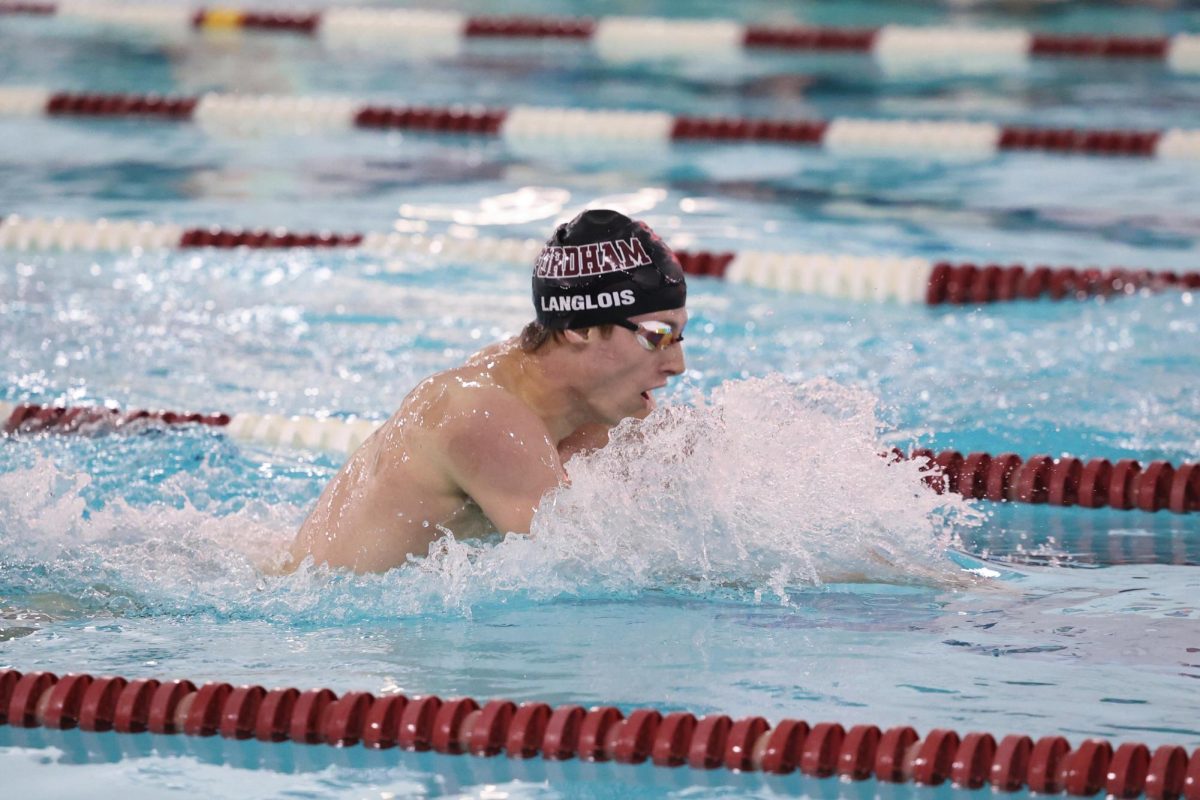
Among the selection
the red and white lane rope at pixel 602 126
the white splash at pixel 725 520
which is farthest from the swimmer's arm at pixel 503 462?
the red and white lane rope at pixel 602 126

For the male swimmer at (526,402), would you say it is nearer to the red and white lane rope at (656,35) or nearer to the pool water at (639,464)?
the pool water at (639,464)

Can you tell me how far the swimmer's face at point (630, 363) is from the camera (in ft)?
10.6

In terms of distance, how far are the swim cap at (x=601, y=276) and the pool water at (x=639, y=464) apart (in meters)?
0.30

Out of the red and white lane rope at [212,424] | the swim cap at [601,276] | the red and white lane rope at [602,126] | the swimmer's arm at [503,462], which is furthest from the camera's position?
the red and white lane rope at [602,126]

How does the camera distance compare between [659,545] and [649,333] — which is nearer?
[649,333]

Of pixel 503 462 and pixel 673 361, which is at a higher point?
pixel 673 361

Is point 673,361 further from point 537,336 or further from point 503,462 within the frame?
point 503,462

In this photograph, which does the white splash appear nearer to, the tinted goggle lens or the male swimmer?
the male swimmer

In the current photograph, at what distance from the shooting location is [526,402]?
10.6 ft

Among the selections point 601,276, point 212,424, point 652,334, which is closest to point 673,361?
point 652,334

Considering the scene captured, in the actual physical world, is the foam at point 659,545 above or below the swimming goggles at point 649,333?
below

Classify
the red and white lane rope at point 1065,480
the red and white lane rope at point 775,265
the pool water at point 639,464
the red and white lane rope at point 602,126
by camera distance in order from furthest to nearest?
the red and white lane rope at point 602,126
the red and white lane rope at point 775,265
the red and white lane rope at point 1065,480
the pool water at point 639,464

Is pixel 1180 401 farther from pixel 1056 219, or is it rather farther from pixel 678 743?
pixel 678 743

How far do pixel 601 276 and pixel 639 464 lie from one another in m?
0.39
